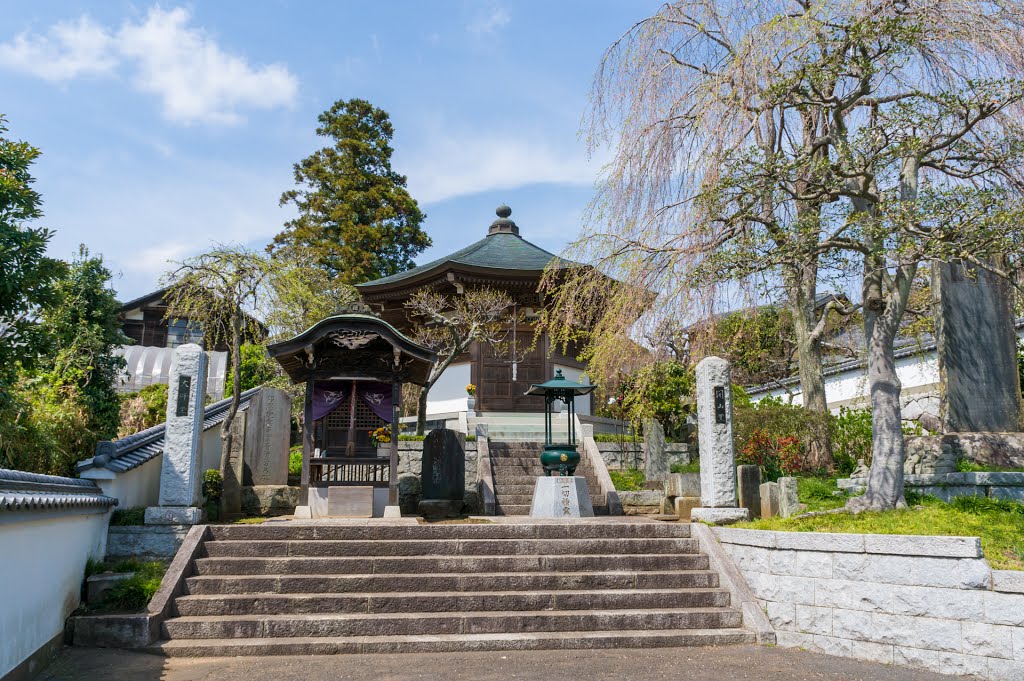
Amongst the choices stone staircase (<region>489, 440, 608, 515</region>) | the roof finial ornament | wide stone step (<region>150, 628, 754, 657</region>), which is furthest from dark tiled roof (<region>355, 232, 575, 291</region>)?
wide stone step (<region>150, 628, 754, 657</region>)

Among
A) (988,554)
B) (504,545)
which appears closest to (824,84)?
(988,554)

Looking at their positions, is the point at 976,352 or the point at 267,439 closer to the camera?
the point at 976,352

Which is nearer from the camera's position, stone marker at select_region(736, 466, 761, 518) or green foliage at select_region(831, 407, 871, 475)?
stone marker at select_region(736, 466, 761, 518)

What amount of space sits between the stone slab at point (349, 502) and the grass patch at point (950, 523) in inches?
221

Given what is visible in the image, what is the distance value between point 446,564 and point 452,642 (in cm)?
123

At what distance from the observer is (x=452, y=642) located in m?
6.36

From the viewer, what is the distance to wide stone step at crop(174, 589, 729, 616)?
6699 mm

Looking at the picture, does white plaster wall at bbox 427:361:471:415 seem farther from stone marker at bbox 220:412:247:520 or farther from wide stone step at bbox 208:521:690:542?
wide stone step at bbox 208:521:690:542

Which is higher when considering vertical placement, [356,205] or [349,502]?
[356,205]

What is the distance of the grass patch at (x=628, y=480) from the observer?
530 inches

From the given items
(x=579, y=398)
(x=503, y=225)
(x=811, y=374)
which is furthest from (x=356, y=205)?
(x=811, y=374)

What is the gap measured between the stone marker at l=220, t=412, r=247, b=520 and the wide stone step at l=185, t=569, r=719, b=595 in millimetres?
3040

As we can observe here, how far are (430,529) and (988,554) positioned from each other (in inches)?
213

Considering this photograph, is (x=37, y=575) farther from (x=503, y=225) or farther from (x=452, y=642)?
(x=503, y=225)
